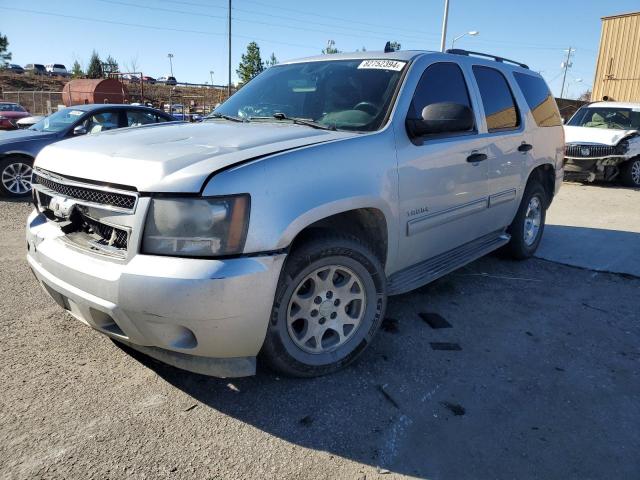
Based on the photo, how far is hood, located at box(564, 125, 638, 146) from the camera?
10873mm

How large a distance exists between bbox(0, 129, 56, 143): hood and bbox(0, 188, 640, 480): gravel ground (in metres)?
5.47

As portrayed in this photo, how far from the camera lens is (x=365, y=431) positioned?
8.15ft

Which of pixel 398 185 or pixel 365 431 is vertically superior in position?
pixel 398 185

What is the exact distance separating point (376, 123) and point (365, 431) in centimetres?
183

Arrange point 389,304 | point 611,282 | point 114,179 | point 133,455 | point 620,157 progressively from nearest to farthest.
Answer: point 133,455
point 114,179
point 389,304
point 611,282
point 620,157

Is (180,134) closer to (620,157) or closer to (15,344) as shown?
(15,344)

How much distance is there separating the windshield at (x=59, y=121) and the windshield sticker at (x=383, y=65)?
22.8 ft

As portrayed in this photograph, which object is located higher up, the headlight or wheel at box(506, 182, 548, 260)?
the headlight

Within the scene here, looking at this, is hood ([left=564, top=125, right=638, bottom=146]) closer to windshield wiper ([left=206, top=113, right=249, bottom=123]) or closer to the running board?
the running board

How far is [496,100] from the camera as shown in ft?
14.4

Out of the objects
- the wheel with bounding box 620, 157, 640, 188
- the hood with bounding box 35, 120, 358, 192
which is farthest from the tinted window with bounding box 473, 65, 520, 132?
the wheel with bounding box 620, 157, 640, 188

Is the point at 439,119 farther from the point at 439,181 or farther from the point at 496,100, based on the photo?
the point at 496,100

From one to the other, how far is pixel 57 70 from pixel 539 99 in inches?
3366

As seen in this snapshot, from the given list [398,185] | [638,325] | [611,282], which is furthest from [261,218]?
[611,282]
